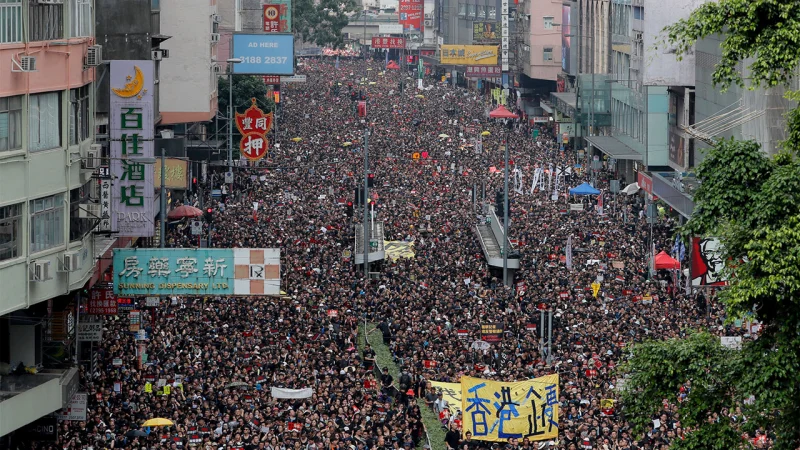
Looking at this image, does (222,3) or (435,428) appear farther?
(222,3)

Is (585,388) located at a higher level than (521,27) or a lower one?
lower

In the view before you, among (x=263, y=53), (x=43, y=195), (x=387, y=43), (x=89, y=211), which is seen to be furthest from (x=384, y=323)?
(x=387, y=43)

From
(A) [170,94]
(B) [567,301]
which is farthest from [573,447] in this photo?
(A) [170,94]

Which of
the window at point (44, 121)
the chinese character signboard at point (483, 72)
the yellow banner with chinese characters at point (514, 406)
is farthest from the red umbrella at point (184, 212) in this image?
the chinese character signboard at point (483, 72)

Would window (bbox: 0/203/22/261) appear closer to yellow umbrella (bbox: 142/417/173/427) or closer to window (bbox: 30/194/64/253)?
window (bbox: 30/194/64/253)

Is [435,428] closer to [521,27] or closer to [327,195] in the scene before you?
[327,195]

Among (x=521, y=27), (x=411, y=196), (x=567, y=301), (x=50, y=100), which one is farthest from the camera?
(x=521, y=27)
